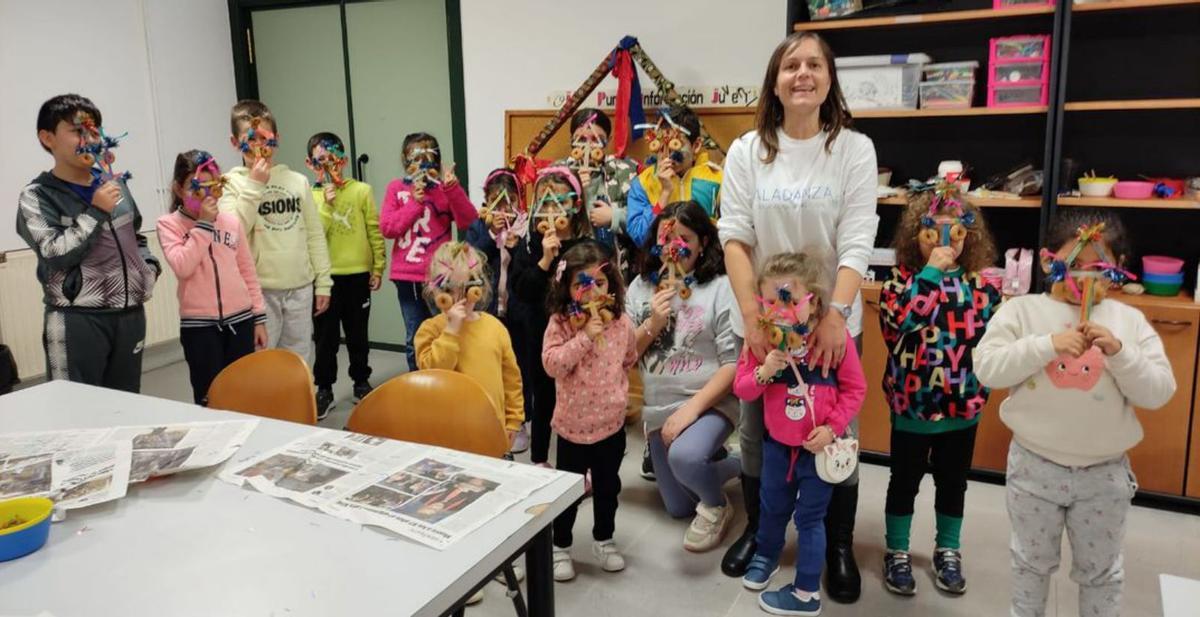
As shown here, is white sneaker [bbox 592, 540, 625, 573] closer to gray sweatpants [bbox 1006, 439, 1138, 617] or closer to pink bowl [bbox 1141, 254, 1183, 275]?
gray sweatpants [bbox 1006, 439, 1138, 617]

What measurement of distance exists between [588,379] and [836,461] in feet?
2.42

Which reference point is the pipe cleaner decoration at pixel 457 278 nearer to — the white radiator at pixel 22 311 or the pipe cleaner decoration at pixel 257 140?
the pipe cleaner decoration at pixel 257 140

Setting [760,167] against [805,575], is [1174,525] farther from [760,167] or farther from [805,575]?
[760,167]

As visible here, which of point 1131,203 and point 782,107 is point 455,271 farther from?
point 1131,203

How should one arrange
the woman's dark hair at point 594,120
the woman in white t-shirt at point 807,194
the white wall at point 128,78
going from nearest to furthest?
1. the woman in white t-shirt at point 807,194
2. the woman's dark hair at point 594,120
3. the white wall at point 128,78

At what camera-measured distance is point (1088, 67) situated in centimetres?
310

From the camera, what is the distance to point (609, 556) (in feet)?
8.20

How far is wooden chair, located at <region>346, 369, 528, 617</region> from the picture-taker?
6.17ft

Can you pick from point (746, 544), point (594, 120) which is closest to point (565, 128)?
point (594, 120)

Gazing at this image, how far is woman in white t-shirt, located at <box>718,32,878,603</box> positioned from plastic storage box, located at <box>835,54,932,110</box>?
3.44ft

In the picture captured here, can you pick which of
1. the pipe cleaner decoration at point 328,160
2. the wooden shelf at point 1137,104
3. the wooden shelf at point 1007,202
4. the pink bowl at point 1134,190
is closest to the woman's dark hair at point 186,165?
the pipe cleaner decoration at point 328,160

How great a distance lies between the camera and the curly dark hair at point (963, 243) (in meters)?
2.29

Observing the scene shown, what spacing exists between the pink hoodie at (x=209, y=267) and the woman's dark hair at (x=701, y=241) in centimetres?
156

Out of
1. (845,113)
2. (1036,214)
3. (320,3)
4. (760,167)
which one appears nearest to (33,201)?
(760,167)
